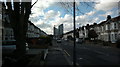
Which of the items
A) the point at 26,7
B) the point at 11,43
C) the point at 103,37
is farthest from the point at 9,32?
the point at 103,37

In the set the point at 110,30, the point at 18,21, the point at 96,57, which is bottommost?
the point at 96,57

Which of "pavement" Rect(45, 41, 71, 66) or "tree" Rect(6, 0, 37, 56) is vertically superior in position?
"tree" Rect(6, 0, 37, 56)

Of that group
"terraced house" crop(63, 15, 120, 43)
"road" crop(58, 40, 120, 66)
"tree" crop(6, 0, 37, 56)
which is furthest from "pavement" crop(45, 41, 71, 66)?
"terraced house" crop(63, 15, 120, 43)

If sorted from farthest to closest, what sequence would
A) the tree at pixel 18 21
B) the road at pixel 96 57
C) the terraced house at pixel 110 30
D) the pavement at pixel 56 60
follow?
the terraced house at pixel 110 30 < the road at pixel 96 57 < the pavement at pixel 56 60 < the tree at pixel 18 21

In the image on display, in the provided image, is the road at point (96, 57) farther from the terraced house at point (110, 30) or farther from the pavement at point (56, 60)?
the terraced house at point (110, 30)

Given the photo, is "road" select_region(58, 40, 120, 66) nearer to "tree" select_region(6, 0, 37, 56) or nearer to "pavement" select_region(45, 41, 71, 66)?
"pavement" select_region(45, 41, 71, 66)

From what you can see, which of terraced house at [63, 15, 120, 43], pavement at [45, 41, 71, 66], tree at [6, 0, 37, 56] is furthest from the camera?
terraced house at [63, 15, 120, 43]

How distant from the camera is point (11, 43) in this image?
14.9 meters

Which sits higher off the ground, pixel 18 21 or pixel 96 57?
pixel 18 21

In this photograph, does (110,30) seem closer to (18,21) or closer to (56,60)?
(56,60)

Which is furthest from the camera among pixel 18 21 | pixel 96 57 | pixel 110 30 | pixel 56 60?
pixel 110 30

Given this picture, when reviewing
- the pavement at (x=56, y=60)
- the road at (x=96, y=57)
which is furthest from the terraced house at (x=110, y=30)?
the pavement at (x=56, y=60)

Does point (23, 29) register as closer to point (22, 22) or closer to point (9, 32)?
point (22, 22)

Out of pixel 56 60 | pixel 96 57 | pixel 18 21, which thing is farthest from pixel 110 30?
pixel 18 21
